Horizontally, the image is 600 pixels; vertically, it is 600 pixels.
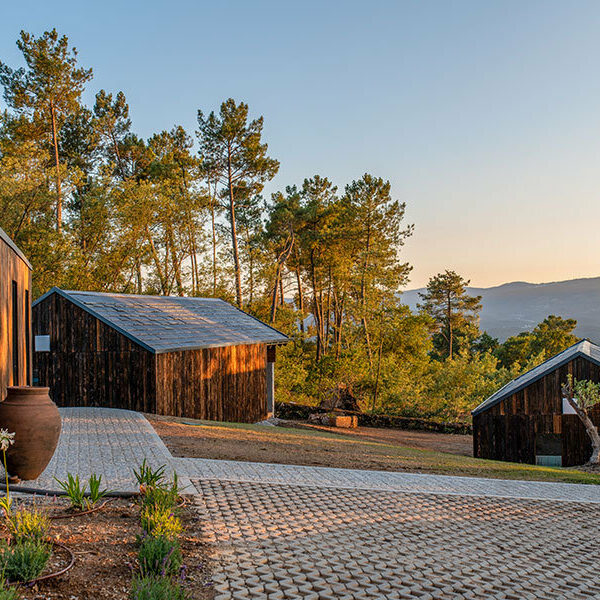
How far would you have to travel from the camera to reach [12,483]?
6.93 metres

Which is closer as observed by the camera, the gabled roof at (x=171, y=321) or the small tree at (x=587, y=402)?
the gabled roof at (x=171, y=321)

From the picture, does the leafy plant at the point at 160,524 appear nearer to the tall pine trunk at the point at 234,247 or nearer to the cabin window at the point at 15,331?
the cabin window at the point at 15,331

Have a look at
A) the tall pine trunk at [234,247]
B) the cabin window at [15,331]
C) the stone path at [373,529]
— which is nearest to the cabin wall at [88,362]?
the cabin window at [15,331]

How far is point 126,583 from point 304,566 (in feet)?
4.64

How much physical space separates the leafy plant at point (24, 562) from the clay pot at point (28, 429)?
9.34 feet

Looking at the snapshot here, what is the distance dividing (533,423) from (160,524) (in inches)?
637

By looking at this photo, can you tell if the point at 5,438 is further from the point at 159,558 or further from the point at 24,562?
the point at 159,558

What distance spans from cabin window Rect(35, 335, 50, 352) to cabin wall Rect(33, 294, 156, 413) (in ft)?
0.35

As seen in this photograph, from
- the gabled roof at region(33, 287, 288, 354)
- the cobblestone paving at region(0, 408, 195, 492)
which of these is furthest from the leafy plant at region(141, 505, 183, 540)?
the gabled roof at region(33, 287, 288, 354)

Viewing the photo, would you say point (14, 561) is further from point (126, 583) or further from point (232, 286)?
point (232, 286)

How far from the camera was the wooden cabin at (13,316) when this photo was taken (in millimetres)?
9750

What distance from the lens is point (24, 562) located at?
410 cm

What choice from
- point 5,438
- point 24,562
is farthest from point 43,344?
point 24,562

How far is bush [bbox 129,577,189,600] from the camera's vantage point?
379 cm
